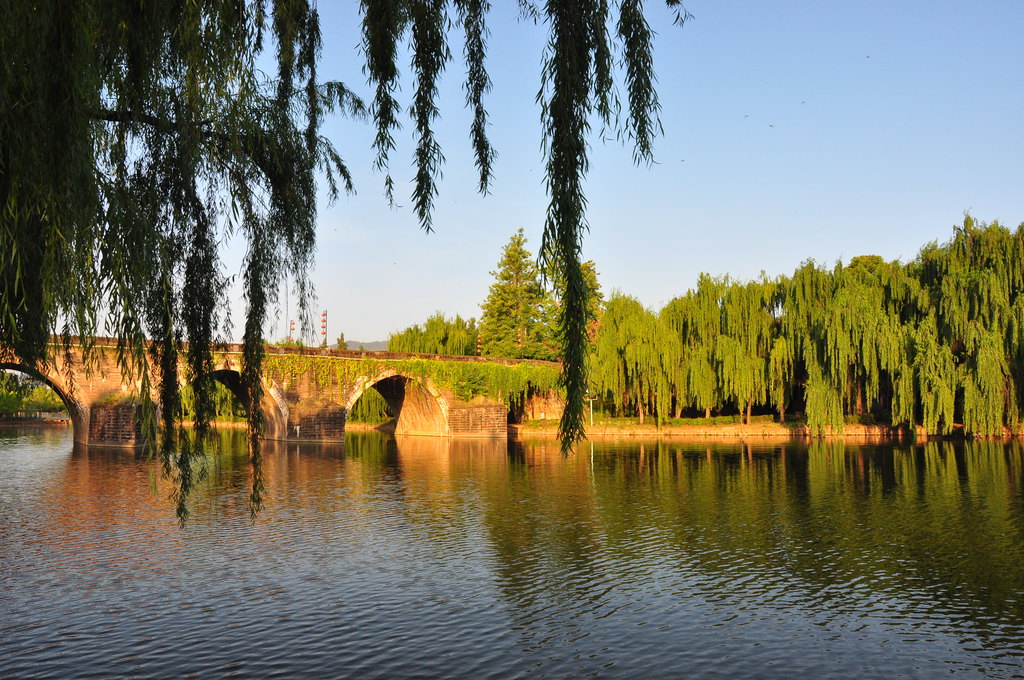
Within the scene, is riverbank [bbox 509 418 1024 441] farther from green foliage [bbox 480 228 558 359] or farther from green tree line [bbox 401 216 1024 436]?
green foliage [bbox 480 228 558 359]

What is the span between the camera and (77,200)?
357 centimetres

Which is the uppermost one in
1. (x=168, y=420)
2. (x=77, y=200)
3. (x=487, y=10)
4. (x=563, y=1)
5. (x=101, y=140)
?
(x=487, y=10)

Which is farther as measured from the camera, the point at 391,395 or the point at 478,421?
the point at 391,395

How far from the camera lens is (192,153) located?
13.3 feet

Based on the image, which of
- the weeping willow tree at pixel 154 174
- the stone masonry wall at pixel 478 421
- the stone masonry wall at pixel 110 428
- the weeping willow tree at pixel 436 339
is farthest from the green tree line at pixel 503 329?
the weeping willow tree at pixel 154 174

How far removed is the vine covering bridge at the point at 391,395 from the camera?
34688 millimetres

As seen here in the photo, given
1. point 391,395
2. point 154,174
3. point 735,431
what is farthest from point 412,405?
point 154,174

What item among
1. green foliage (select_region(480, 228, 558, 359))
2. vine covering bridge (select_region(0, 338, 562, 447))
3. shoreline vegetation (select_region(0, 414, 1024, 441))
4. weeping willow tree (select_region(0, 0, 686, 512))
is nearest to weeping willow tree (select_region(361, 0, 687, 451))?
weeping willow tree (select_region(0, 0, 686, 512))

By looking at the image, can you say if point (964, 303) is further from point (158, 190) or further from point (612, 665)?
point (158, 190)

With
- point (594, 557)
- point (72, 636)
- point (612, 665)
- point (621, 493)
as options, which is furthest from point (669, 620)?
point (621, 493)

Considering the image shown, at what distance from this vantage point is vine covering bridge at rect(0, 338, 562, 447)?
114 feet

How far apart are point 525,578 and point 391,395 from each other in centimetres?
3757

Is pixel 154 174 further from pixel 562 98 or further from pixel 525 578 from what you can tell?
pixel 525 578

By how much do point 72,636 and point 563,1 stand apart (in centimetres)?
904
